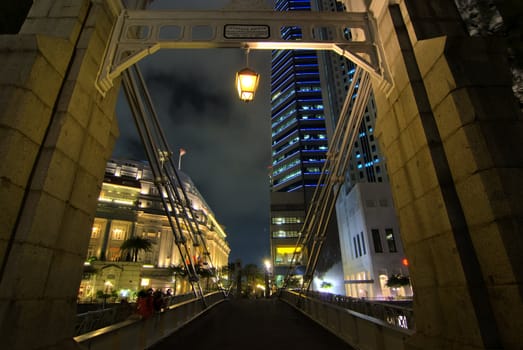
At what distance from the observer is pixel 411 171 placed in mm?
3750

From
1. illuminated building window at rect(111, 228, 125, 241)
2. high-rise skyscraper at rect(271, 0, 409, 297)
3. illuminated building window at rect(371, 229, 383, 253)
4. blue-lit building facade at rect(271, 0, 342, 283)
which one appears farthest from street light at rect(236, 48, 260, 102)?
blue-lit building facade at rect(271, 0, 342, 283)

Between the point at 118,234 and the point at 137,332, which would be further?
the point at 118,234

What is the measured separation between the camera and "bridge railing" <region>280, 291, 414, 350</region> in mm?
4348

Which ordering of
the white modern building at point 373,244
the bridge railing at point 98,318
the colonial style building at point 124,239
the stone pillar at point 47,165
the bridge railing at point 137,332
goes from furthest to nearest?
the colonial style building at point 124,239 < the white modern building at point 373,244 < the bridge railing at point 98,318 < the bridge railing at point 137,332 < the stone pillar at point 47,165

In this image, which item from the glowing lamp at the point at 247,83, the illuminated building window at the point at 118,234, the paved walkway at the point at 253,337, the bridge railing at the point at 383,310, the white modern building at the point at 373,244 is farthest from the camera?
the illuminated building window at the point at 118,234

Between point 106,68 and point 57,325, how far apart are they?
381 cm

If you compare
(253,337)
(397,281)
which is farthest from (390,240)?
(253,337)

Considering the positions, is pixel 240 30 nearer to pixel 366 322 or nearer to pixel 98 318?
pixel 366 322

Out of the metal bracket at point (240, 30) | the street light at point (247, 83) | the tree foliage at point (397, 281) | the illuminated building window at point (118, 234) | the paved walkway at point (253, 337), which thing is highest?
the illuminated building window at point (118, 234)

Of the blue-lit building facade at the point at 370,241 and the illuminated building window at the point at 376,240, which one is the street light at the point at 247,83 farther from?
the illuminated building window at the point at 376,240

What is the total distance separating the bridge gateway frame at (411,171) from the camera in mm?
2703

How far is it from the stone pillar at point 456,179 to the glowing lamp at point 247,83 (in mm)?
2450

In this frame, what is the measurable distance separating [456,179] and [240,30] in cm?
446

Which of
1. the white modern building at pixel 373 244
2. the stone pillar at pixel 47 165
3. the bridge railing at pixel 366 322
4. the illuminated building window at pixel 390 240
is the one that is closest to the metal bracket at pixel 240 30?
the stone pillar at pixel 47 165
